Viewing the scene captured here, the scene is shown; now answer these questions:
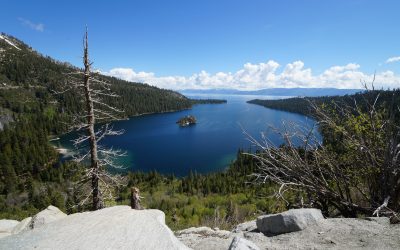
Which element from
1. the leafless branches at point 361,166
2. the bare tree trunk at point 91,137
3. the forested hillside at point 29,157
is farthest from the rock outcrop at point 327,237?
the forested hillside at point 29,157

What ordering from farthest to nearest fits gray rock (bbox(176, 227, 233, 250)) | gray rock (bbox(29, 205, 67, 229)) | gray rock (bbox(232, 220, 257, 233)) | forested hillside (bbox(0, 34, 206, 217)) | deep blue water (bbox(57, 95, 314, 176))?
deep blue water (bbox(57, 95, 314, 176)) < forested hillside (bbox(0, 34, 206, 217)) < gray rock (bbox(29, 205, 67, 229)) < gray rock (bbox(232, 220, 257, 233)) < gray rock (bbox(176, 227, 233, 250))

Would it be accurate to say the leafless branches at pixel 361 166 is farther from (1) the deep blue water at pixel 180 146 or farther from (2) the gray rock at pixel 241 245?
(1) the deep blue water at pixel 180 146

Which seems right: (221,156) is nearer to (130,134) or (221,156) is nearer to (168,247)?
(130,134)

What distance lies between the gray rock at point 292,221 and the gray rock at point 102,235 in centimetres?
376

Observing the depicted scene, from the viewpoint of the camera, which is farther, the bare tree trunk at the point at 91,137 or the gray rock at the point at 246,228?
the bare tree trunk at the point at 91,137

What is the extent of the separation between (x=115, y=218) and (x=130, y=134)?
162387 mm

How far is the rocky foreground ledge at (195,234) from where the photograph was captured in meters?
6.91

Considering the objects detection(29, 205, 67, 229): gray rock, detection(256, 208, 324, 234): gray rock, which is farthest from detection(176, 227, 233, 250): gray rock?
detection(29, 205, 67, 229): gray rock

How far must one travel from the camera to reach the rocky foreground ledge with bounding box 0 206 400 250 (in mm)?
6914

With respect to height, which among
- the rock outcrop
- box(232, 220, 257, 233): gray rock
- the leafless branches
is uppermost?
the leafless branches

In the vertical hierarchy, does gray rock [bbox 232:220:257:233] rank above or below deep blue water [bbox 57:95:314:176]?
above

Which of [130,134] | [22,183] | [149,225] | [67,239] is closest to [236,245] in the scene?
[149,225]

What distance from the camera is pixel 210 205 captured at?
67.9 metres

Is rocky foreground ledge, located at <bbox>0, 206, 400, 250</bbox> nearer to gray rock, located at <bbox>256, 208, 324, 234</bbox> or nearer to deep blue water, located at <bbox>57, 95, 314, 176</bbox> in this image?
gray rock, located at <bbox>256, 208, 324, 234</bbox>
